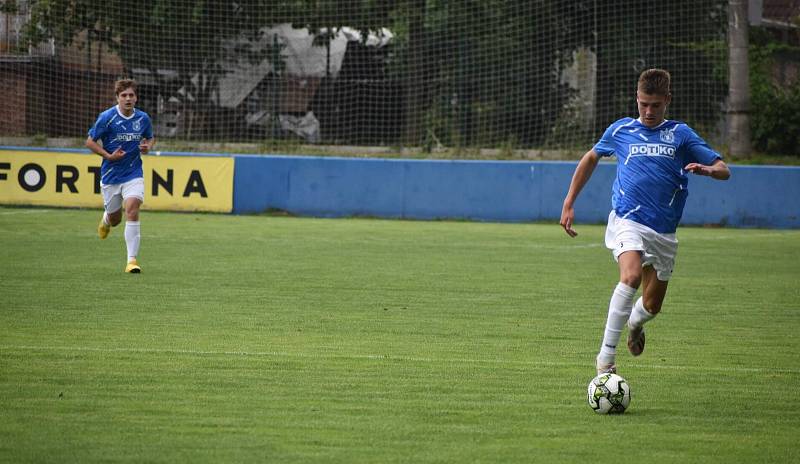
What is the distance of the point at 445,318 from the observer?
30.7ft

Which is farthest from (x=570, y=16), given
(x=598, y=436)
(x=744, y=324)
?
(x=598, y=436)

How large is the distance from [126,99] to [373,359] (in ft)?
21.8

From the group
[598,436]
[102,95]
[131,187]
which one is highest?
[102,95]

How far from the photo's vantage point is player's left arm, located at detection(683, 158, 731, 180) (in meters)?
6.20

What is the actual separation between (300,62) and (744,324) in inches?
662

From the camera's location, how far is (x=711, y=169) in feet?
20.9

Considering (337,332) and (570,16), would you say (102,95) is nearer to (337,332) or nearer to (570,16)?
(570,16)

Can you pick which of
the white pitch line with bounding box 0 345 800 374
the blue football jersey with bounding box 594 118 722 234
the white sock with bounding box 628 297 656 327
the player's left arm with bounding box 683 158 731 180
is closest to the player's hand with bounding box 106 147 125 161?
the white pitch line with bounding box 0 345 800 374

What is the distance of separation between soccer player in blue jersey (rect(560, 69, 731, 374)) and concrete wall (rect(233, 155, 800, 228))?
13618 millimetres

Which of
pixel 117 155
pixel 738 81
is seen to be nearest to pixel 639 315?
pixel 117 155

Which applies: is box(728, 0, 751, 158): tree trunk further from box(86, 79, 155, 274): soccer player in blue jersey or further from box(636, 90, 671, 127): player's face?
box(636, 90, 671, 127): player's face

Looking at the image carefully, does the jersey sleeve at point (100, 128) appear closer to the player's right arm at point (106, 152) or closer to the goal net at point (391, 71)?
the player's right arm at point (106, 152)

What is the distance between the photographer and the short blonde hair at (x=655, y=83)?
6531 millimetres

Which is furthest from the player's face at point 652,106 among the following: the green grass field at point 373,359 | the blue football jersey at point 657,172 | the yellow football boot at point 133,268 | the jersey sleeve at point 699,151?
the yellow football boot at point 133,268
